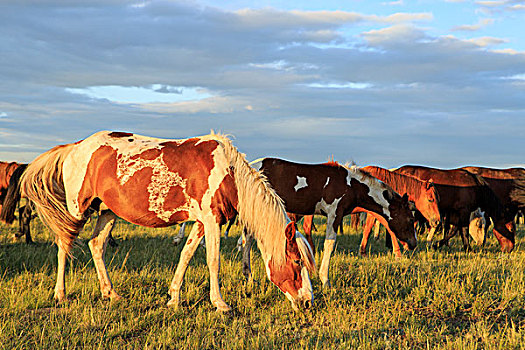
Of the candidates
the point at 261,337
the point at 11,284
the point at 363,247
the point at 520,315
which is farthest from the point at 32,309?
the point at 363,247

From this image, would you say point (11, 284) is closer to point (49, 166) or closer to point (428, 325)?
point (49, 166)

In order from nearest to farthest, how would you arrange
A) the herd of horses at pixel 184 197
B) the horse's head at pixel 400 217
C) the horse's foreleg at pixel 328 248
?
the herd of horses at pixel 184 197, the horse's foreleg at pixel 328 248, the horse's head at pixel 400 217

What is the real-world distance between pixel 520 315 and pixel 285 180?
14.2ft

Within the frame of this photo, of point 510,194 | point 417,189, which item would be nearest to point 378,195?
point 417,189

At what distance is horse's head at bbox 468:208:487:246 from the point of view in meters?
13.3

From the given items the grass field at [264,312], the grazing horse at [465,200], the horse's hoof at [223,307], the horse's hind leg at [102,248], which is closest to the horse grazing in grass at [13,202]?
the grass field at [264,312]

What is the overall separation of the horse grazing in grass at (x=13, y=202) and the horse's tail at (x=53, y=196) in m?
0.61

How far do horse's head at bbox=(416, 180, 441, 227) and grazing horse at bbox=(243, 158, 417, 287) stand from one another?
324 centimetres

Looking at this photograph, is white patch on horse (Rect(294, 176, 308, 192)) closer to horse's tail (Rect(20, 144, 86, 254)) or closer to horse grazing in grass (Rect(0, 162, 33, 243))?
horse's tail (Rect(20, 144, 86, 254))

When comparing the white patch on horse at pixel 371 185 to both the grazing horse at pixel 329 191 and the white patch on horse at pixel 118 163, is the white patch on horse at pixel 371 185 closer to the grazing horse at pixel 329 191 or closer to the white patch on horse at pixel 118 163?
the grazing horse at pixel 329 191

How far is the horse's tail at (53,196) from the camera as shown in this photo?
6.71m

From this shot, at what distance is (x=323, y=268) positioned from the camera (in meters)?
7.43

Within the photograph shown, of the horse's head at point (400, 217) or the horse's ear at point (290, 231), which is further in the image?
the horse's head at point (400, 217)

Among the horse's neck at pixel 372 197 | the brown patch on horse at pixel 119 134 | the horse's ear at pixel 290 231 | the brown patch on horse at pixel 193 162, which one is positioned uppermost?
the brown patch on horse at pixel 119 134
